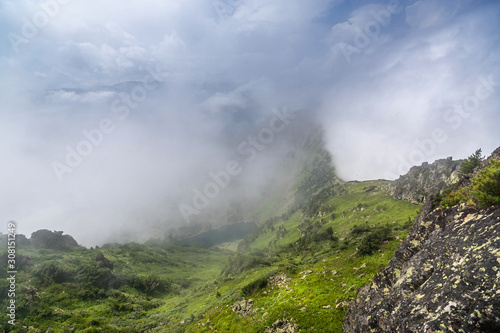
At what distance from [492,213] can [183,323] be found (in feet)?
153

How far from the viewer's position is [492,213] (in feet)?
32.9

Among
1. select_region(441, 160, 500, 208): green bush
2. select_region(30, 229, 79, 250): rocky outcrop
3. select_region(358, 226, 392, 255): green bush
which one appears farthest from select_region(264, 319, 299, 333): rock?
select_region(30, 229, 79, 250): rocky outcrop

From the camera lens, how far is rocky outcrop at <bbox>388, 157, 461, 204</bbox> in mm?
102000

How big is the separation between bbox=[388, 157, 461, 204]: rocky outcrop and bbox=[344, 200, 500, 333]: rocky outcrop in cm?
9936

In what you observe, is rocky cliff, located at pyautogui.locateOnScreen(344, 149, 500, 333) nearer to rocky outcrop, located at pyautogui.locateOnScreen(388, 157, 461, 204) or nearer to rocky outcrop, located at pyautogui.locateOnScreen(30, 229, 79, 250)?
rocky outcrop, located at pyautogui.locateOnScreen(388, 157, 461, 204)

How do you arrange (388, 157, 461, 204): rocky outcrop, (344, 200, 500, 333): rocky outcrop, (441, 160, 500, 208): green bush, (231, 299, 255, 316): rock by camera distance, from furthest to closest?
1. (388, 157, 461, 204): rocky outcrop
2. (231, 299, 255, 316): rock
3. (441, 160, 500, 208): green bush
4. (344, 200, 500, 333): rocky outcrop

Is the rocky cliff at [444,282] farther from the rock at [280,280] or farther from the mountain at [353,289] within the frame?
the rock at [280,280]

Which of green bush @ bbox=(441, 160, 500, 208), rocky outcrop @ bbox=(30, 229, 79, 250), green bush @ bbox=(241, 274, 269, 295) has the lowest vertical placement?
green bush @ bbox=(241, 274, 269, 295)

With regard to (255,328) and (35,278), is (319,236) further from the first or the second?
(35,278)

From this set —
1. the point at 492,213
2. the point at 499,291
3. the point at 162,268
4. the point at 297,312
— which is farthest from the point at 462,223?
the point at 162,268

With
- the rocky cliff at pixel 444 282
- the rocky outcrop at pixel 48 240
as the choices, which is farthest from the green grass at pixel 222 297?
the rocky outcrop at pixel 48 240

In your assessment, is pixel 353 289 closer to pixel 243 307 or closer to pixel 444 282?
pixel 243 307

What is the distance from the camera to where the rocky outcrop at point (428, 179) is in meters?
102

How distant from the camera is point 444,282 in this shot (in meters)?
9.38
